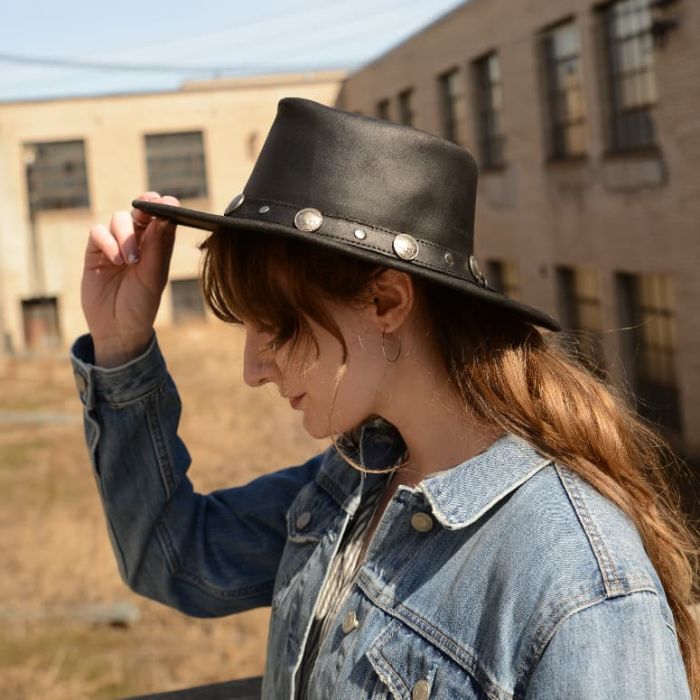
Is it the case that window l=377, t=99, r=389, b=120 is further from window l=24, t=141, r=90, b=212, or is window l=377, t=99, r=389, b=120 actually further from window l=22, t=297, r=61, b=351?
window l=22, t=297, r=61, b=351

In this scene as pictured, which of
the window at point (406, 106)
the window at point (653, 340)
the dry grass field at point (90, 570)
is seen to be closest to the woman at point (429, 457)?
the dry grass field at point (90, 570)

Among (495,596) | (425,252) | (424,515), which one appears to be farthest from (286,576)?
(425,252)

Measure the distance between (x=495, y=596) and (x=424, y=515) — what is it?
22cm

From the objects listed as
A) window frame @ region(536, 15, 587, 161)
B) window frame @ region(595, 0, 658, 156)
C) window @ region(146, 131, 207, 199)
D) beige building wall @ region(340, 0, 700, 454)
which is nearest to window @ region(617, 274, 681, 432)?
beige building wall @ region(340, 0, 700, 454)

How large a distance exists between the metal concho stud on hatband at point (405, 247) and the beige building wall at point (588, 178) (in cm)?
760

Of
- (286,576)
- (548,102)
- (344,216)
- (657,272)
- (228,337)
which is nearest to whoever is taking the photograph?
(344,216)

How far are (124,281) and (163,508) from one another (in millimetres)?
452

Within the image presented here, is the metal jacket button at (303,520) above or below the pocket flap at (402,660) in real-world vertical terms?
above

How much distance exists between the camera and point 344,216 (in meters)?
1.45

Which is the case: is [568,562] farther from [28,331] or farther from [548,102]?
[28,331]

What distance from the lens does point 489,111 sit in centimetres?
1583

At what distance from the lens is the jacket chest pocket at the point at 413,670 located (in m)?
1.33

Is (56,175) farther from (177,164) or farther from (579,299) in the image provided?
(579,299)

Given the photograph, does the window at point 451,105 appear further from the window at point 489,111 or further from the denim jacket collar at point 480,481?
the denim jacket collar at point 480,481
